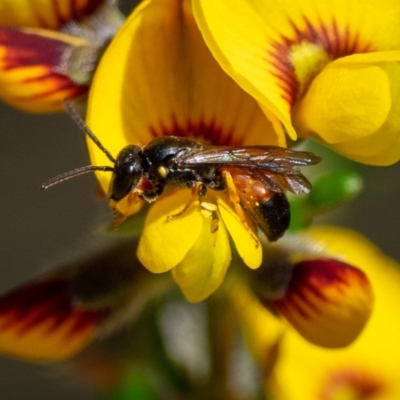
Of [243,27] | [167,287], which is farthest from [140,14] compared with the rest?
[167,287]

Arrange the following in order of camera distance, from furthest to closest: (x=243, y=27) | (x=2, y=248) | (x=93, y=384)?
1. (x=2, y=248)
2. (x=93, y=384)
3. (x=243, y=27)

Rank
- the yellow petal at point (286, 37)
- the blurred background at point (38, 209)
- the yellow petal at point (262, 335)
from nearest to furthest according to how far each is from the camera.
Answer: the yellow petal at point (286, 37), the yellow petal at point (262, 335), the blurred background at point (38, 209)

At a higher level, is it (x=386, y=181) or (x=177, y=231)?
(x=177, y=231)

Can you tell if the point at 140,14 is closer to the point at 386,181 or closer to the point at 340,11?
the point at 340,11

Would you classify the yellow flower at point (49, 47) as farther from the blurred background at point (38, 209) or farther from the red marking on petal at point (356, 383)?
the blurred background at point (38, 209)

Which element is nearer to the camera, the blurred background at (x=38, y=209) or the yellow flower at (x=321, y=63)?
the yellow flower at (x=321, y=63)

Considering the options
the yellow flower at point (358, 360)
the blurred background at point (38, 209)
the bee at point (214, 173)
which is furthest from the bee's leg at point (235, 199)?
the blurred background at point (38, 209)

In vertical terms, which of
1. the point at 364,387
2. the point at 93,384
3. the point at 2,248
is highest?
the point at 93,384
